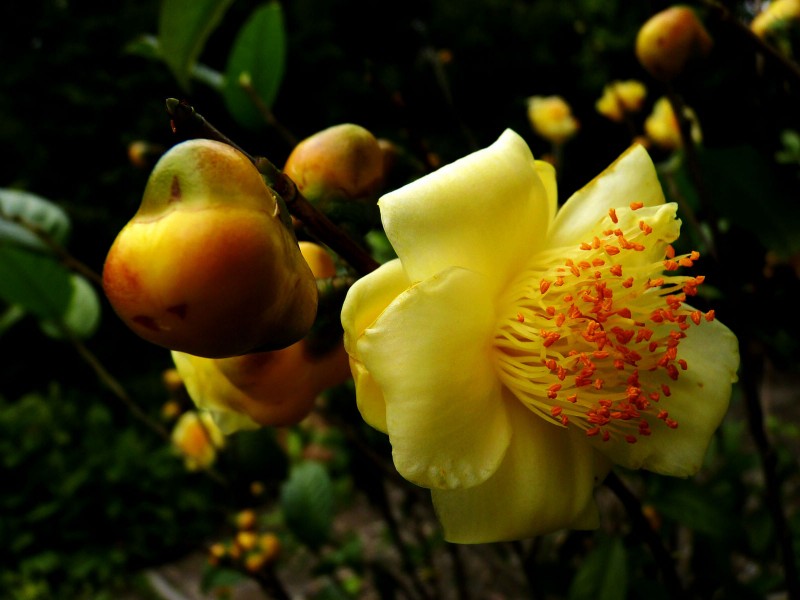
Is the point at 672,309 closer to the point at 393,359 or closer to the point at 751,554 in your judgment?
the point at 393,359

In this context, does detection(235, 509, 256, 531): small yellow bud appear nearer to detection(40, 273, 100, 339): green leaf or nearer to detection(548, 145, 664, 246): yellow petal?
detection(40, 273, 100, 339): green leaf

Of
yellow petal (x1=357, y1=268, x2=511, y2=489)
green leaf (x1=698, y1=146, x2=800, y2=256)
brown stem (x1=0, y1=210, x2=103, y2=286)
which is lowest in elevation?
brown stem (x1=0, y1=210, x2=103, y2=286)

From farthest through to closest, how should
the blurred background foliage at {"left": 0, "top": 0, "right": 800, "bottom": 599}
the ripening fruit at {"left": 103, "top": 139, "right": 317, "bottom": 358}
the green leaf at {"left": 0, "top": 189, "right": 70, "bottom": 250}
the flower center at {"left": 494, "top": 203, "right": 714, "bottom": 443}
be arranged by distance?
the green leaf at {"left": 0, "top": 189, "right": 70, "bottom": 250} → the blurred background foliage at {"left": 0, "top": 0, "right": 800, "bottom": 599} → the flower center at {"left": 494, "top": 203, "right": 714, "bottom": 443} → the ripening fruit at {"left": 103, "top": 139, "right": 317, "bottom": 358}

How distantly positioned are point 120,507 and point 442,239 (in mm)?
3601

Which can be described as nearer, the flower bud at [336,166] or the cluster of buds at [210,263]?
the cluster of buds at [210,263]

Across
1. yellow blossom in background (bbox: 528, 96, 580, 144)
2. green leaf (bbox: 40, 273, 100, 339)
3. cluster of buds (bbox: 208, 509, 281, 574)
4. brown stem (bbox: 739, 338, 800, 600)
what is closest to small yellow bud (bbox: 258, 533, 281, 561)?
cluster of buds (bbox: 208, 509, 281, 574)

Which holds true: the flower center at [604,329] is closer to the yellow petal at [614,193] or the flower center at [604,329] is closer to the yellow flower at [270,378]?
the yellow petal at [614,193]

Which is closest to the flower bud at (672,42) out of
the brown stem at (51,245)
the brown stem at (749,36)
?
the brown stem at (749,36)

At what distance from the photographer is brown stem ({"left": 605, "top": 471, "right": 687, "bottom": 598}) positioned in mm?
421

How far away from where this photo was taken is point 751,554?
1.12 metres

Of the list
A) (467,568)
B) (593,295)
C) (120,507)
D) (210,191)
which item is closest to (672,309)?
(593,295)

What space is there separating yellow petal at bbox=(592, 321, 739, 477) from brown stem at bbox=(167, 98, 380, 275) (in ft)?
0.64

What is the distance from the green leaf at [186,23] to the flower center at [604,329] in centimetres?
39

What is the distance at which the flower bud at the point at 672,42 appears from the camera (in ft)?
2.28
